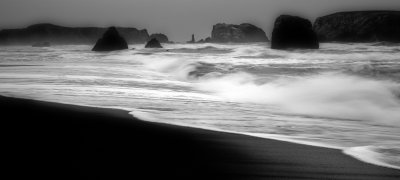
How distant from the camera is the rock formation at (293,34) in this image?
42844 mm

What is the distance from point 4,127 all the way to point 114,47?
51.5 meters

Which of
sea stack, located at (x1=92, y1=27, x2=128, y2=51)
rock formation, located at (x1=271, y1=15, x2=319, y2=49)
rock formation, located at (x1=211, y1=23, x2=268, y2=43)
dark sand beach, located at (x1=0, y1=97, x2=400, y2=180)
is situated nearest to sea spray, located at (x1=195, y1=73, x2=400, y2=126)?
dark sand beach, located at (x1=0, y1=97, x2=400, y2=180)

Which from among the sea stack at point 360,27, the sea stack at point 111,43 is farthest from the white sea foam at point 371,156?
the sea stack at point 360,27

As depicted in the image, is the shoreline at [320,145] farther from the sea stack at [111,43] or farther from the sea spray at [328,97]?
the sea stack at [111,43]

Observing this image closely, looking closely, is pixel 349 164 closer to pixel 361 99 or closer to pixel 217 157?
pixel 217 157

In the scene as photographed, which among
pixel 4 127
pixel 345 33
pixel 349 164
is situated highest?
pixel 4 127

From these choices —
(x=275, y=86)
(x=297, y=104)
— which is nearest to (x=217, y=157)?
(x=297, y=104)

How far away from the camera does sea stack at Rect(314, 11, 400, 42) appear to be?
199 feet

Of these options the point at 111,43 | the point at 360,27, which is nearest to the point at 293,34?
the point at 111,43

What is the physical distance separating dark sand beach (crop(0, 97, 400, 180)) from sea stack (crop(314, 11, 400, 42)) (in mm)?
58164

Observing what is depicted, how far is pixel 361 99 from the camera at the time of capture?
8312mm

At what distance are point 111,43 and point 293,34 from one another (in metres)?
21.8

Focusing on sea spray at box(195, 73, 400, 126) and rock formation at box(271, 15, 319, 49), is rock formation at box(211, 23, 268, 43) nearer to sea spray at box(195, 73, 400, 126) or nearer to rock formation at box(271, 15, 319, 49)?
rock formation at box(271, 15, 319, 49)

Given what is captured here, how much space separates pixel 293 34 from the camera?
1709 inches
